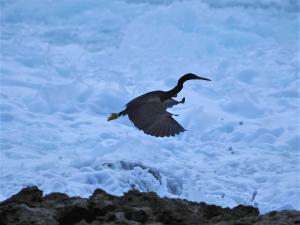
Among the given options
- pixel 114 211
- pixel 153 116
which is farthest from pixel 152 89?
pixel 114 211

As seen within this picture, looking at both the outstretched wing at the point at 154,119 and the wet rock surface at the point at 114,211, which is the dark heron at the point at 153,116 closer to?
the outstretched wing at the point at 154,119

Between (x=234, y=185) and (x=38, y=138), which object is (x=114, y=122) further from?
(x=234, y=185)

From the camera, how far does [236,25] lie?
16.0 meters

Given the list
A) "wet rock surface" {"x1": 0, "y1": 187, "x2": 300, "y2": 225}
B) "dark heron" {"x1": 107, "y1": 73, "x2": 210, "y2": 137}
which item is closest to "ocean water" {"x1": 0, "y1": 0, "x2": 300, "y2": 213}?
"dark heron" {"x1": 107, "y1": 73, "x2": 210, "y2": 137}

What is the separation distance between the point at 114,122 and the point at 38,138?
137cm

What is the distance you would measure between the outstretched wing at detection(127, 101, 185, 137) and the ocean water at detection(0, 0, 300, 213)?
2811 mm

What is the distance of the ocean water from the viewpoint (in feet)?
30.0

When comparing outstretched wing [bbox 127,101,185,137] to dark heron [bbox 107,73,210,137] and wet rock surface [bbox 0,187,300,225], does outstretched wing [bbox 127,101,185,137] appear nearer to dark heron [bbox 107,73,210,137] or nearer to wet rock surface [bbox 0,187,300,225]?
dark heron [bbox 107,73,210,137]

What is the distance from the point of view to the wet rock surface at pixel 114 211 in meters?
3.71

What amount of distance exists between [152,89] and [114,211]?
29.9 feet

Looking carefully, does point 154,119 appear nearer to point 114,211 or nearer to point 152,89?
point 114,211

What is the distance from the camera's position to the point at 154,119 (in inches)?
219

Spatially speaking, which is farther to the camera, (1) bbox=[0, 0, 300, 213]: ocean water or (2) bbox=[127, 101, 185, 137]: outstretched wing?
(1) bbox=[0, 0, 300, 213]: ocean water

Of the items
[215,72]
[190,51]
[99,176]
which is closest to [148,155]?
[99,176]
